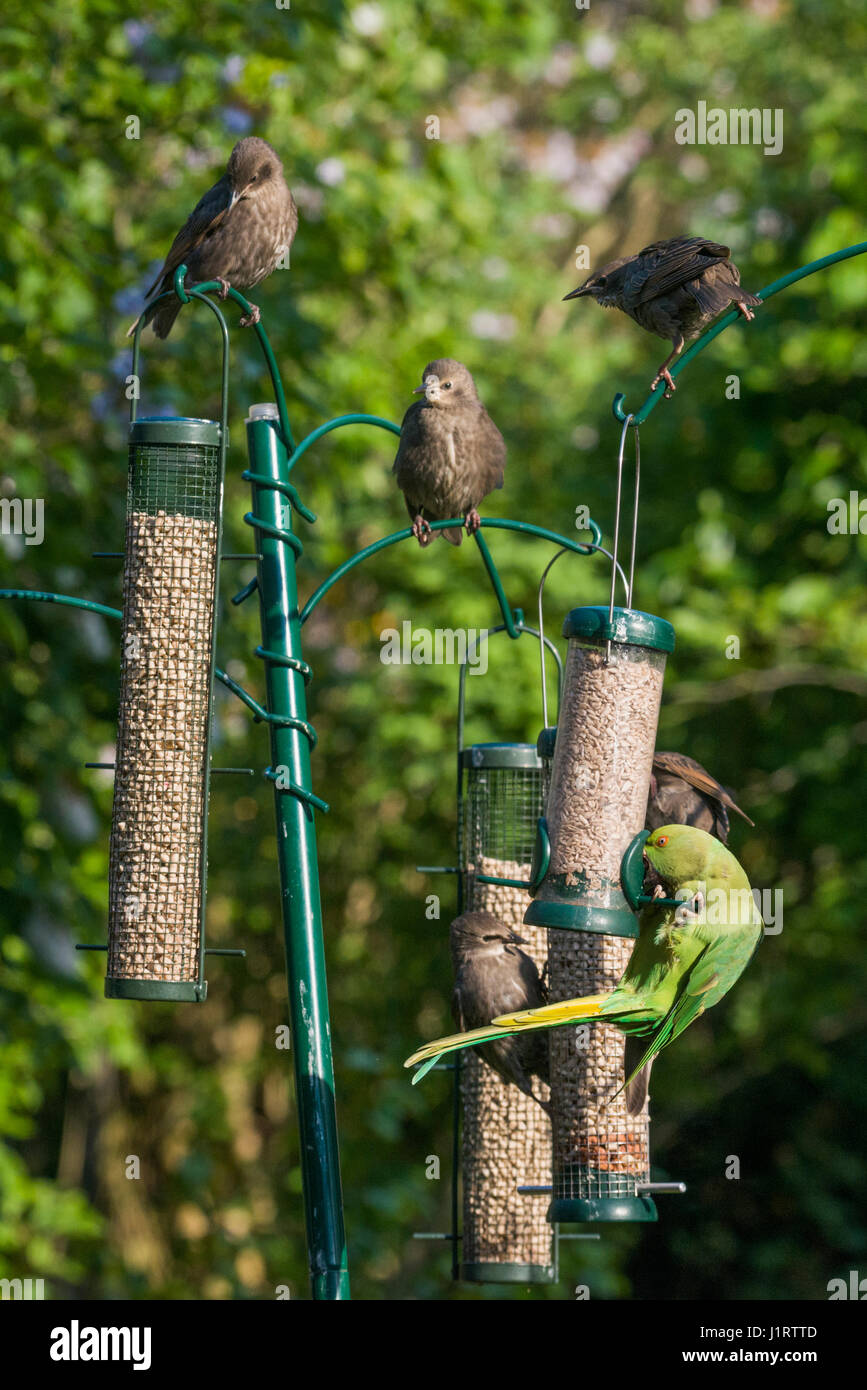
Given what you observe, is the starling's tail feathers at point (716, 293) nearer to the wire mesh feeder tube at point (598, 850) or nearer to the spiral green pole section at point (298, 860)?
the wire mesh feeder tube at point (598, 850)

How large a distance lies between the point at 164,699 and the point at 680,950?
138 centimetres

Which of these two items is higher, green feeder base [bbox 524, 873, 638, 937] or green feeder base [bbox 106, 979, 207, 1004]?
green feeder base [bbox 524, 873, 638, 937]

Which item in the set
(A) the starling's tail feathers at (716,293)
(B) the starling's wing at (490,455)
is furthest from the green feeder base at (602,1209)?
(B) the starling's wing at (490,455)

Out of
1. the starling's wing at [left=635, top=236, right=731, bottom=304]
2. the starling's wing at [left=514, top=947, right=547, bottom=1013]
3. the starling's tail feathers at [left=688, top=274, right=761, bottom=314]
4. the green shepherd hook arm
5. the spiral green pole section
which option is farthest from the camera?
the starling's wing at [left=514, top=947, right=547, bottom=1013]

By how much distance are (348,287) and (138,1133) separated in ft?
19.8

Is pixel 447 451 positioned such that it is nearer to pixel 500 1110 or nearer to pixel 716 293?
pixel 716 293

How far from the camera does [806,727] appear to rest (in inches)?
359

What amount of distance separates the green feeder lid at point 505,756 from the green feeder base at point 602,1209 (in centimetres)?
144

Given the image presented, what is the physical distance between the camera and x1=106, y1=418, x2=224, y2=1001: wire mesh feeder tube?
394 cm

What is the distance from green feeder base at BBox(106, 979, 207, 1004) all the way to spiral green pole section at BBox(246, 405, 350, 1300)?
0.30 metres

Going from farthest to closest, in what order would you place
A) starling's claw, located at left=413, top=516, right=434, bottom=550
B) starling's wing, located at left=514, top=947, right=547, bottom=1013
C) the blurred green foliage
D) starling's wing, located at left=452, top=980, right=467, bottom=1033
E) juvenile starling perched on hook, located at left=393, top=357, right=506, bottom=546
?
the blurred green foliage → juvenile starling perched on hook, located at left=393, top=357, right=506, bottom=546 → starling's wing, located at left=452, top=980, right=467, bottom=1033 → starling's wing, located at left=514, top=947, right=547, bottom=1013 → starling's claw, located at left=413, top=516, right=434, bottom=550

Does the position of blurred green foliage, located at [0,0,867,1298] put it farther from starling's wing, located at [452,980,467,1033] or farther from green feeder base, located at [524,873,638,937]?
green feeder base, located at [524,873,638,937]

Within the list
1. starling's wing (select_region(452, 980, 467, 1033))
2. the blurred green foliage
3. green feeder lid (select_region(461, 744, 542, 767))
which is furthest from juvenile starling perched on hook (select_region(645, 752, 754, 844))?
the blurred green foliage
